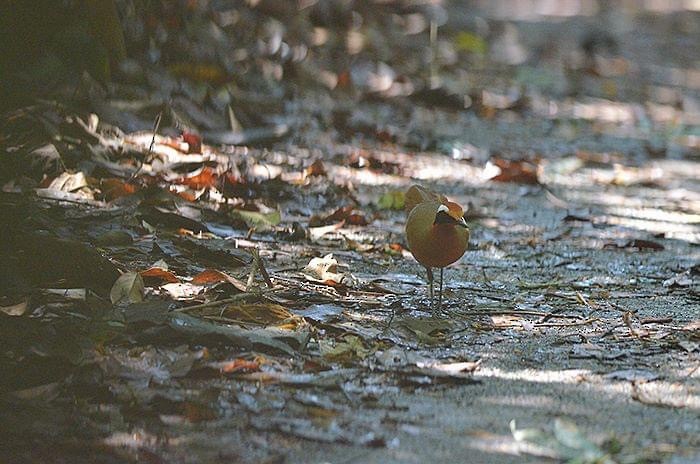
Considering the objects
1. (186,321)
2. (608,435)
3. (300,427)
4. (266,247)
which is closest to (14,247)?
(186,321)

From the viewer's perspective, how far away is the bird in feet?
12.3

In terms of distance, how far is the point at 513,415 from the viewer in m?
2.94

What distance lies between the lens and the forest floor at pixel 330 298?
2801 mm

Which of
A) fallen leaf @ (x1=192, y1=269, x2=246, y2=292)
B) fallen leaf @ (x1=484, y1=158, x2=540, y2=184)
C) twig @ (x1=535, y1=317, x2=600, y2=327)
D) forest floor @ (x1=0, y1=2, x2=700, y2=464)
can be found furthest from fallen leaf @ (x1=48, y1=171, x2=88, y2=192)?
fallen leaf @ (x1=484, y1=158, x2=540, y2=184)

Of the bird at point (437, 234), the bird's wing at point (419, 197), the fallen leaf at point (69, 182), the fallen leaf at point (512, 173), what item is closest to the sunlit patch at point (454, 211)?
the bird at point (437, 234)

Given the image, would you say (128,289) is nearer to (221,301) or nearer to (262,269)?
(221,301)

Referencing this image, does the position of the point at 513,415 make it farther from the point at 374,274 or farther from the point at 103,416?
the point at 374,274

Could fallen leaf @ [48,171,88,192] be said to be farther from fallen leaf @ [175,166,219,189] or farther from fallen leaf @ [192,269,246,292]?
fallen leaf @ [192,269,246,292]

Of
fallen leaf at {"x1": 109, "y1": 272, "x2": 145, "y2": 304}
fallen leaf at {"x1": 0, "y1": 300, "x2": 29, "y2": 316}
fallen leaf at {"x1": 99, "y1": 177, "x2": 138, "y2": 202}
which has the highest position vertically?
fallen leaf at {"x1": 0, "y1": 300, "x2": 29, "y2": 316}

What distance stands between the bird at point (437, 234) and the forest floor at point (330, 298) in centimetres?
19

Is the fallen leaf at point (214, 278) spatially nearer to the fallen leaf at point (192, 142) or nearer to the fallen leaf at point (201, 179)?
the fallen leaf at point (201, 179)

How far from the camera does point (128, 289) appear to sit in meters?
3.44

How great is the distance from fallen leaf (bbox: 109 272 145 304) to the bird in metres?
0.95

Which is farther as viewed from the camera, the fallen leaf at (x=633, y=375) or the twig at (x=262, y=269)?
the twig at (x=262, y=269)
